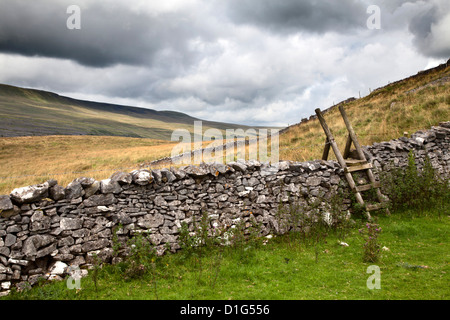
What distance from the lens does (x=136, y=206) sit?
758cm

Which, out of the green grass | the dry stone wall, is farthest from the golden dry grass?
the green grass

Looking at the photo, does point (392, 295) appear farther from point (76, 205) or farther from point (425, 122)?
point (425, 122)

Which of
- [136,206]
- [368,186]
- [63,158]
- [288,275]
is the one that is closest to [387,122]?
[368,186]

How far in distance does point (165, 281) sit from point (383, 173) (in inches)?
353

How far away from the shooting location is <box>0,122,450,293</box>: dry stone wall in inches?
245

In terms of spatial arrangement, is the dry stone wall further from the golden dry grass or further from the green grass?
the golden dry grass

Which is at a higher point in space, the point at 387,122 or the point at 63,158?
the point at 387,122

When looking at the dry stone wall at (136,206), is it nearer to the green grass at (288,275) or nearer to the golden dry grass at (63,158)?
the green grass at (288,275)

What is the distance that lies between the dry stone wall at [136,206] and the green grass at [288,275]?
642 millimetres

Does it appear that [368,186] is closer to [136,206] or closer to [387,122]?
[136,206]

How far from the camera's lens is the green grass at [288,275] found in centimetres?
542

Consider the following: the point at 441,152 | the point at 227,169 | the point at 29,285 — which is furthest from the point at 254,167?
the point at 441,152

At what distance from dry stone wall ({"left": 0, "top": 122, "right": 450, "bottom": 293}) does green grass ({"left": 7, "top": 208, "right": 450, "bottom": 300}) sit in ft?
2.11

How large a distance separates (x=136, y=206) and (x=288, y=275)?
4333 mm
